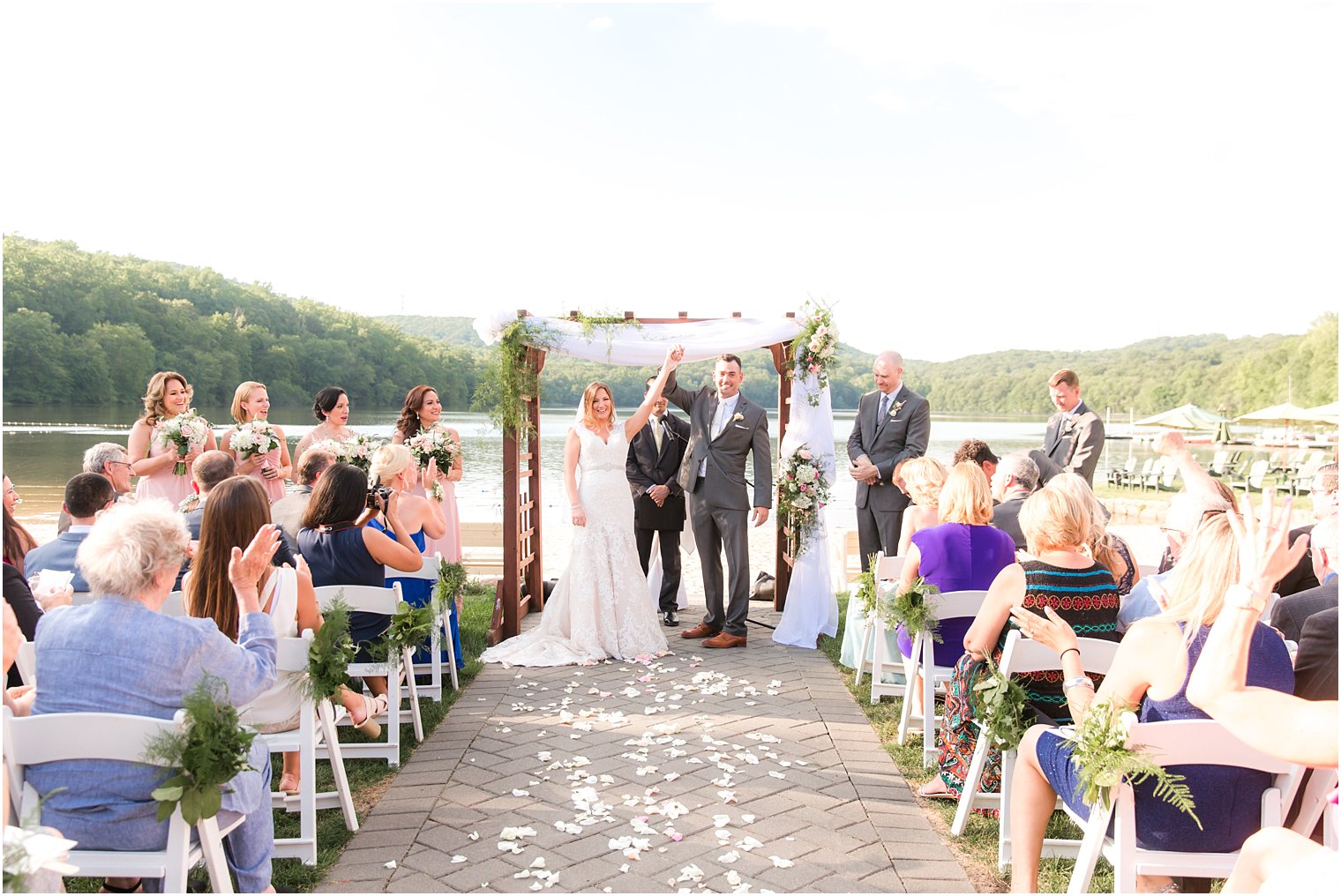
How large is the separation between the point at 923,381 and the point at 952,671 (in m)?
64.2

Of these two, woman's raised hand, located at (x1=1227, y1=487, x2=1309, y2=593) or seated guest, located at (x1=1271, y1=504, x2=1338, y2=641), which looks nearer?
woman's raised hand, located at (x1=1227, y1=487, x2=1309, y2=593)

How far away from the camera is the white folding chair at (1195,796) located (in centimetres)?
242

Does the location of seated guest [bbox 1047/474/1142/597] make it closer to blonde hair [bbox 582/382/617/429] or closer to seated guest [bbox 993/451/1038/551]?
seated guest [bbox 993/451/1038/551]

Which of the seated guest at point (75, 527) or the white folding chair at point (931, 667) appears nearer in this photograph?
the seated guest at point (75, 527)

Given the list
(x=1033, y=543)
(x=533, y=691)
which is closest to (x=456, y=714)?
(x=533, y=691)

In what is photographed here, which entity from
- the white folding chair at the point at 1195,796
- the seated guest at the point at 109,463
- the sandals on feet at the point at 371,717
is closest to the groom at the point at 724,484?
the sandals on feet at the point at 371,717

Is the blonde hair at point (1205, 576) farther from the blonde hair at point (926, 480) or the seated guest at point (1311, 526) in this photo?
the blonde hair at point (926, 480)

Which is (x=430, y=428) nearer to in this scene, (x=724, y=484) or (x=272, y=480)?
(x=272, y=480)

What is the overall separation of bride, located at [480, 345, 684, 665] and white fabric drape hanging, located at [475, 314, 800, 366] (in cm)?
30

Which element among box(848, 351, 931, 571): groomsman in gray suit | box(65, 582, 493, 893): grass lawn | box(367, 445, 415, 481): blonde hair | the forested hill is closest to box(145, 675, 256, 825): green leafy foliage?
box(65, 582, 493, 893): grass lawn

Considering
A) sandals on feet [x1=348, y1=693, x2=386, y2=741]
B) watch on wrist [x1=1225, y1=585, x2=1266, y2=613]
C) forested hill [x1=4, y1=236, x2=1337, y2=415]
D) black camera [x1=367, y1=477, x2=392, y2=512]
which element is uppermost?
forested hill [x1=4, y1=236, x2=1337, y2=415]

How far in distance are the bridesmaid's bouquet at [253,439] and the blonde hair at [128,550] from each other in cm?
384

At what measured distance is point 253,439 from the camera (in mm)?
6285

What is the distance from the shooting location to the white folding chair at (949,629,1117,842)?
3.15 m
